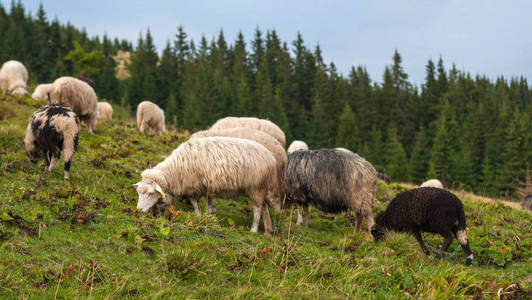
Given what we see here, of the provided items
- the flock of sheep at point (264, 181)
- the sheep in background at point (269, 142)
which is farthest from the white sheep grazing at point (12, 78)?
A: the sheep in background at point (269, 142)

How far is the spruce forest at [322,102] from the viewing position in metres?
67.4

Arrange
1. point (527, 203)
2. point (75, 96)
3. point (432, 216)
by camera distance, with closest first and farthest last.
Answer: point (432, 216) < point (75, 96) < point (527, 203)

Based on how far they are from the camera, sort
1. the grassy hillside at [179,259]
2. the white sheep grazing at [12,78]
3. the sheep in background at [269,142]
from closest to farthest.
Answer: the grassy hillside at [179,259], the sheep in background at [269,142], the white sheep grazing at [12,78]

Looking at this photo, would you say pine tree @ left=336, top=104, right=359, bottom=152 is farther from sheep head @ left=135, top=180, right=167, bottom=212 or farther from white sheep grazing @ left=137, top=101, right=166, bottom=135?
sheep head @ left=135, top=180, right=167, bottom=212

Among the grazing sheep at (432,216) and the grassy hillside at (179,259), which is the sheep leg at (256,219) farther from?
the grazing sheep at (432,216)

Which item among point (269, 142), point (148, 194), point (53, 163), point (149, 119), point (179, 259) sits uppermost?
point (149, 119)

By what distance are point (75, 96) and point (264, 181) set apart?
25.8ft

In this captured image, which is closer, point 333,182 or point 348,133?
point 333,182

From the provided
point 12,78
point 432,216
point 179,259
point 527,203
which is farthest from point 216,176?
point 527,203

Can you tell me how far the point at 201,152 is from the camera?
26.0ft

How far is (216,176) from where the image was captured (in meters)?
7.59

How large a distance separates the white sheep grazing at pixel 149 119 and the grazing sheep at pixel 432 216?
13.5 m

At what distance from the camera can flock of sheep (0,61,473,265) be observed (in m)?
7.46

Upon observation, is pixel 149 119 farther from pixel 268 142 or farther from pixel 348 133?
pixel 348 133
